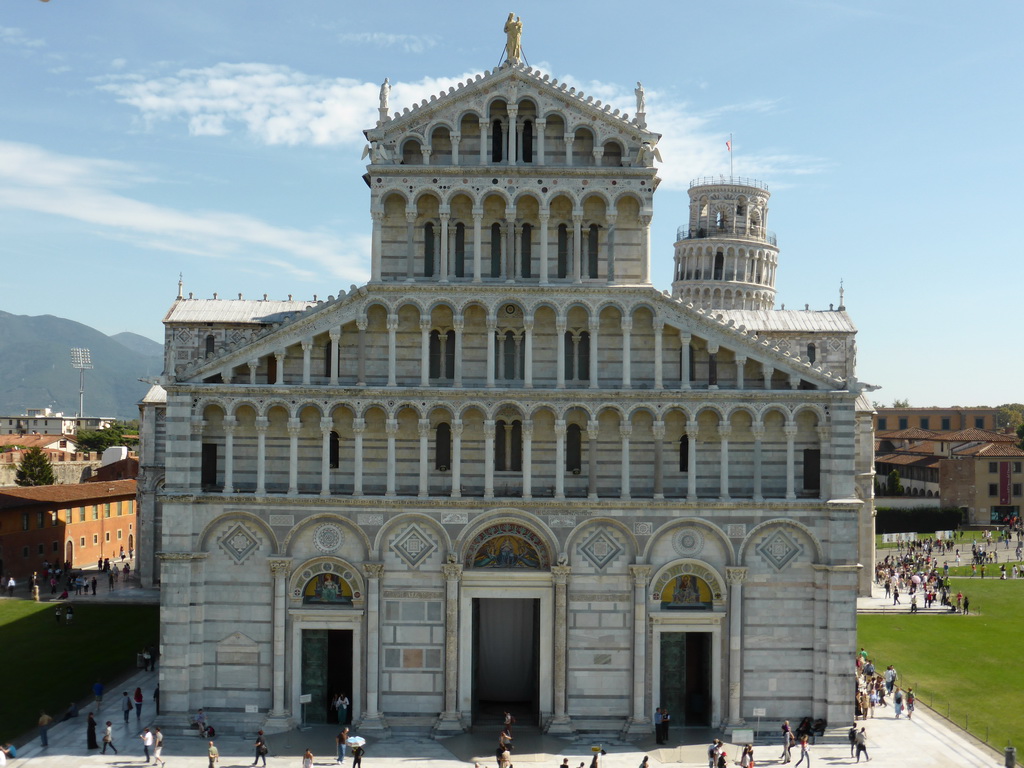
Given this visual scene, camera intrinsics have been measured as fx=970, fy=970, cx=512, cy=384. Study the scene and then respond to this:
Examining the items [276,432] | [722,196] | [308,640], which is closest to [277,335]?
[276,432]

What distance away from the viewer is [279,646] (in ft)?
99.8

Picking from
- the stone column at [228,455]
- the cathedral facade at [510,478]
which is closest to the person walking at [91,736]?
the cathedral facade at [510,478]

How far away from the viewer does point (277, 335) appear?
30.9m

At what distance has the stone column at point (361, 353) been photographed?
3111 centimetres

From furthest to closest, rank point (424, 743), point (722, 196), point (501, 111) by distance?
1. point (722, 196)
2. point (501, 111)
3. point (424, 743)

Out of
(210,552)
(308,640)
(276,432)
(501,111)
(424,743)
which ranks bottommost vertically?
(424,743)

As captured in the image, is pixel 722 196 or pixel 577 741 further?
pixel 722 196

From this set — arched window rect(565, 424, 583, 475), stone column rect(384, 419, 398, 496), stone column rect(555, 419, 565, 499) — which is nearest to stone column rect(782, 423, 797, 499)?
arched window rect(565, 424, 583, 475)

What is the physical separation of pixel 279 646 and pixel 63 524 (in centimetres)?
3943

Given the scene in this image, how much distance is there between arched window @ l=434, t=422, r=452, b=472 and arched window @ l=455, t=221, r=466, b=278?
5.09m

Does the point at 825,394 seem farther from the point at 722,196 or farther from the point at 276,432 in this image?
the point at 722,196

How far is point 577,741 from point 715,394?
1161 cm

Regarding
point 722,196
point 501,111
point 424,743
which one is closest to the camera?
point 424,743

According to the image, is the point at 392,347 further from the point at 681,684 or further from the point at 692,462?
the point at 681,684
